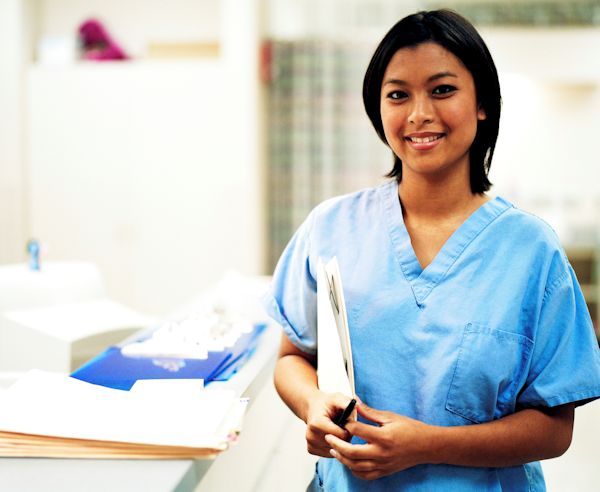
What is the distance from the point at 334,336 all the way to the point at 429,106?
353 mm

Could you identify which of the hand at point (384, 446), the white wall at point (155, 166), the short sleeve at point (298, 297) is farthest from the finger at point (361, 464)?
the white wall at point (155, 166)

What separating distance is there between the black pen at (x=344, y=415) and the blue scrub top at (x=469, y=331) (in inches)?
4.5

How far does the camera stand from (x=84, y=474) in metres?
0.73

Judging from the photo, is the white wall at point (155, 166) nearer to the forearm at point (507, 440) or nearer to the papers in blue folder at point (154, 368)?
the papers in blue folder at point (154, 368)

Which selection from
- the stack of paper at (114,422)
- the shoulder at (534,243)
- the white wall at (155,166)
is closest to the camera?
the stack of paper at (114,422)

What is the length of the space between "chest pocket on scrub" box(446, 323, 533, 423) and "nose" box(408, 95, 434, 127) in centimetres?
29

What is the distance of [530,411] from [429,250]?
0.89 ft

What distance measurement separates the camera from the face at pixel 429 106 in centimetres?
89

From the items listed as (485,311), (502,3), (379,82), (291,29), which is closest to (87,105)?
(291,29)

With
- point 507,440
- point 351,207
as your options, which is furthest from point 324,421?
point 351,207

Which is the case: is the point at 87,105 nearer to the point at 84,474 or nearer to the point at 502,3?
the point at 502,3

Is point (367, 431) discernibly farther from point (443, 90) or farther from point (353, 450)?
point (443, 90)

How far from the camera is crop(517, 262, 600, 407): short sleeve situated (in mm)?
853

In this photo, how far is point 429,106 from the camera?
0.89m
